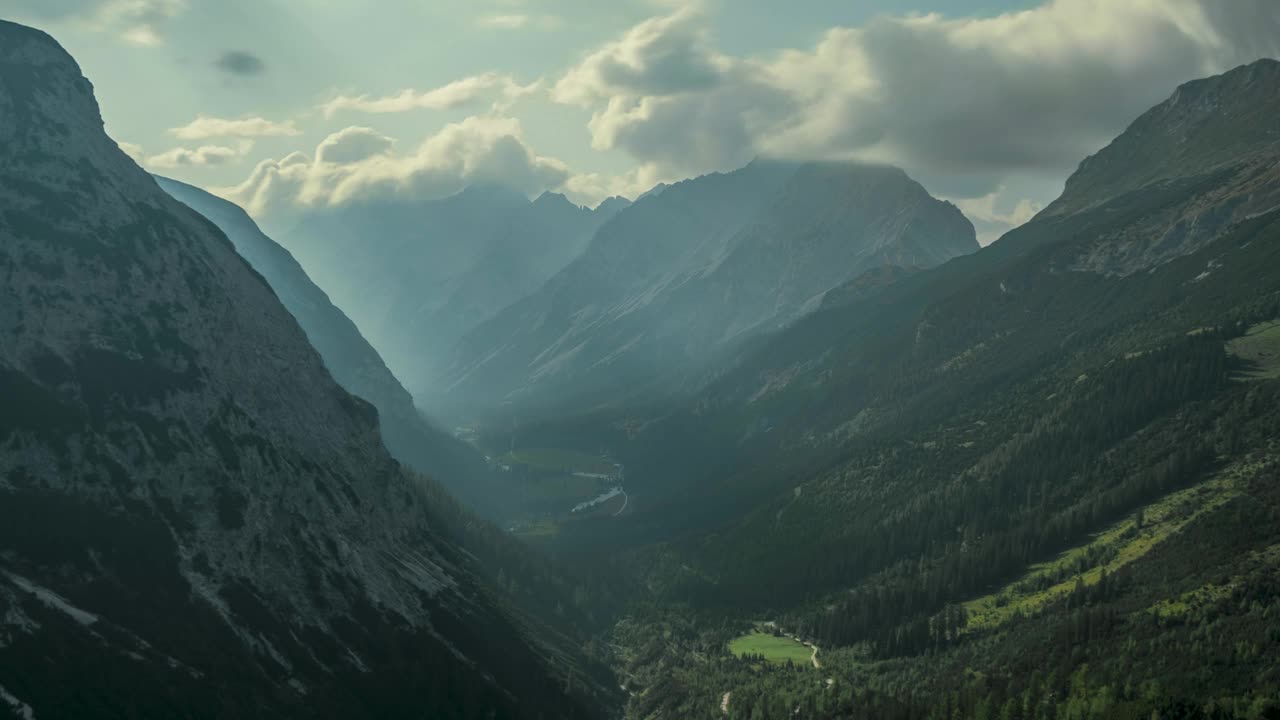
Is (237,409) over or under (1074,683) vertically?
over

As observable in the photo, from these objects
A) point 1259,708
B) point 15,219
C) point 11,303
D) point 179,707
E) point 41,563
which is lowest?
point 1259,708

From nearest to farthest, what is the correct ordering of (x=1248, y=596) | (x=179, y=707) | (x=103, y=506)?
(x=179, y=707)
(x=103, y=506)
(x=1248, y=596)

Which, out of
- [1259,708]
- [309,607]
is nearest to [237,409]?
[309,607]

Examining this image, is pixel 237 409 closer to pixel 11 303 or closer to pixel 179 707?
pixel 11 303

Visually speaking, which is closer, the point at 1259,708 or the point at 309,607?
the point at 1259,708

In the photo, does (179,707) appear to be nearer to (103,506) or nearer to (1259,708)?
(103,506)

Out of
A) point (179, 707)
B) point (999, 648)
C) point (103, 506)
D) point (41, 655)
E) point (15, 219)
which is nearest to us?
point (41, 655)

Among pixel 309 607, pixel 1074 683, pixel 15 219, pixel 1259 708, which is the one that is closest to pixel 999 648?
pixel 1074 683
